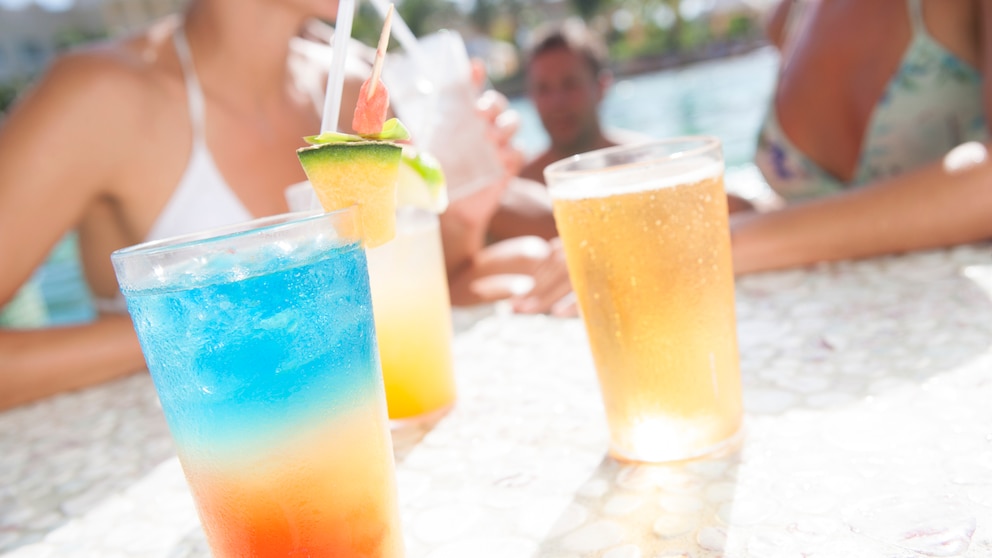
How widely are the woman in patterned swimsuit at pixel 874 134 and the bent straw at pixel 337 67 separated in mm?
996

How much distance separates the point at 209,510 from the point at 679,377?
478 mm

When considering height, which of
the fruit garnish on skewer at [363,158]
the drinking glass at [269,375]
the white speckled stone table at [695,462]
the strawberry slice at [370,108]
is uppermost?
the strawberry slice at [370,108]

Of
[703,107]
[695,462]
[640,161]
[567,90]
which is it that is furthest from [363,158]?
[703,107]

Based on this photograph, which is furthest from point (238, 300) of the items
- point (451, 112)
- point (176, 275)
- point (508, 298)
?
point (508, 298)

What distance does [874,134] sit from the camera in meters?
2.21

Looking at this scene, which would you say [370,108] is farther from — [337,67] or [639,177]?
[639,177]

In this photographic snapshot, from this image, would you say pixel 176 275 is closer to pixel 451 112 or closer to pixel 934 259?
pixel 451 112

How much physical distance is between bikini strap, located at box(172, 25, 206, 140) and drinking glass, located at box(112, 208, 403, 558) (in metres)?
1.36

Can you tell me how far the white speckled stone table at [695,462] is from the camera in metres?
0.68

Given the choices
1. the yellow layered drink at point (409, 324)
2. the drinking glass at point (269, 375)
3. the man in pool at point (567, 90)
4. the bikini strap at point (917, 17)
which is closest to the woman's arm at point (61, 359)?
the yellow layered drink at point (409, 324)

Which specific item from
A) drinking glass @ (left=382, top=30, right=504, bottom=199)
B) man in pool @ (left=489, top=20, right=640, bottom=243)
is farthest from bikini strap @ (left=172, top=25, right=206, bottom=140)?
man in pool @ (left=489, top=20, right=640, bottom=243)

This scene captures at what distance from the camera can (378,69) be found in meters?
0.67

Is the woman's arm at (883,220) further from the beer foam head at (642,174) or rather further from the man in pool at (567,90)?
the man in pool at (567,90)

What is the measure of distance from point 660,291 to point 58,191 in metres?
1.42
